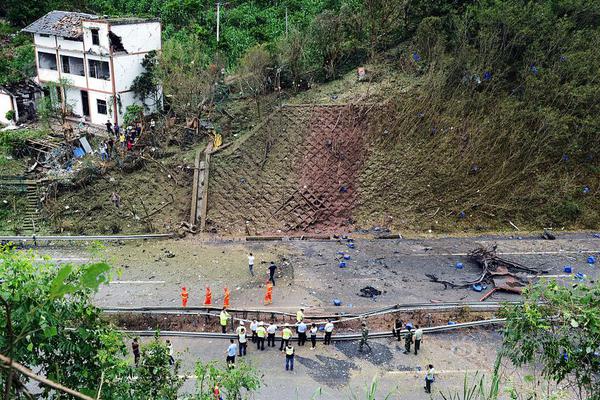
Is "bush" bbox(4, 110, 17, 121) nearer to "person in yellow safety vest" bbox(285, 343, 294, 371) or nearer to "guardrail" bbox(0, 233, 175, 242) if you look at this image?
"guardrail" bbox(0, 233, 175, 242)

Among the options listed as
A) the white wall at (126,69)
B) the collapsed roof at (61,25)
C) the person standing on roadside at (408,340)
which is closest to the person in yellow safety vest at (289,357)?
the person standing on roadside at (408,340)

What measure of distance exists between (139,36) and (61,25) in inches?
180

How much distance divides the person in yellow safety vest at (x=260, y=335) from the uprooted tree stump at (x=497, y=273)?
716 cm

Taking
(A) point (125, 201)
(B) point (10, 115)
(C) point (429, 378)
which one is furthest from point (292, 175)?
(B) point (10, 115)

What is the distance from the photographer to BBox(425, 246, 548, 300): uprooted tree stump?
19656 mm

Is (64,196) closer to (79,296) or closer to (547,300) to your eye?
(79,296)

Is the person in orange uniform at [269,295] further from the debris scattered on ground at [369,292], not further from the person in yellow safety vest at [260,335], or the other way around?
the debris scattered on ground at [369,292]

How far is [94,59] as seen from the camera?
90.5 ft

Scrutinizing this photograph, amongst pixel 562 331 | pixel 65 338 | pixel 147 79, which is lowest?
pixel 147 79

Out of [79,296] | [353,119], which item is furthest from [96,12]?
[79,296]

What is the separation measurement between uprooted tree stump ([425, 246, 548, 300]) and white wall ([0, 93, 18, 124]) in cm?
2303

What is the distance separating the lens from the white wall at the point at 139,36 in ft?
88.4

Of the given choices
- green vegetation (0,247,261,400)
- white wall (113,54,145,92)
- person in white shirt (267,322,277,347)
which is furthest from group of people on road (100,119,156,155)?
green vegetation (0,247,261,400)

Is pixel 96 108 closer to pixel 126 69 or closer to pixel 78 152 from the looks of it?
pixel 126 69
